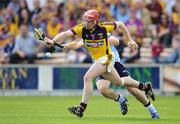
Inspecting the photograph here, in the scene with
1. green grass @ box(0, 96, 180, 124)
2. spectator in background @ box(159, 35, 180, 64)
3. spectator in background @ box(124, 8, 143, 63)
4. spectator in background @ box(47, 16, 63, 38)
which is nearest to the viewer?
green grass @ box(0, 96, 180, 124)

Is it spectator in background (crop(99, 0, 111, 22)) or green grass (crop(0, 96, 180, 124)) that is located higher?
spectator in background (crop(99, 0, 111, 22))

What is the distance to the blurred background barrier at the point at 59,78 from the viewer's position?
24.8 meters

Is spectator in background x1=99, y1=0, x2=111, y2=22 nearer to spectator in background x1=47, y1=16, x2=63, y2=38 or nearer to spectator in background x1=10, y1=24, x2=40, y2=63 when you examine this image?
spectator in background x1=47, y1=16, x2=63, y2=38

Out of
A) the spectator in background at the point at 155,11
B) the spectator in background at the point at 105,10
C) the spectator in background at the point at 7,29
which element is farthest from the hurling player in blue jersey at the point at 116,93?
the spectator in background at the point at 7,29

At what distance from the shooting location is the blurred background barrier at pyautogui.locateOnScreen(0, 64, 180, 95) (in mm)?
24772

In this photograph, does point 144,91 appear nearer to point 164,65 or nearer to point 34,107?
point 34,107

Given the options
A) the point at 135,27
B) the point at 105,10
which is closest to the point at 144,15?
the point at 135,27

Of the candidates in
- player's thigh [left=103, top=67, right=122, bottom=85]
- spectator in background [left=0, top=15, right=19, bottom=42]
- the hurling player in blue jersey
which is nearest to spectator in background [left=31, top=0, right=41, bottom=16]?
spectator in background [left=0, top=15, right=19, bottom=42]

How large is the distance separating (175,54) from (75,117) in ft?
32.3

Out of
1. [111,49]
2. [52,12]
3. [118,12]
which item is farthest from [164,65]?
[111,49]

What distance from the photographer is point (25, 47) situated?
81.1 ft

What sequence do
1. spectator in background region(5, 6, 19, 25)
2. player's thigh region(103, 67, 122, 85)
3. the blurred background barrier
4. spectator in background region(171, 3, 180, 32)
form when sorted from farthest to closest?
spectator in background region(5, 6, 19, 25)
the blurred background barrier
spectator in background region(171, 3, 180, 32)
player's thigh region(103, 67, 122, 85)

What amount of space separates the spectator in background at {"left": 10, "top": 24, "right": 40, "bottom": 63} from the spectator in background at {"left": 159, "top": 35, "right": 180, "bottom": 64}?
4.50 meters

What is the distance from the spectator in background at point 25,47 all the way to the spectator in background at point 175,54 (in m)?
4.50
